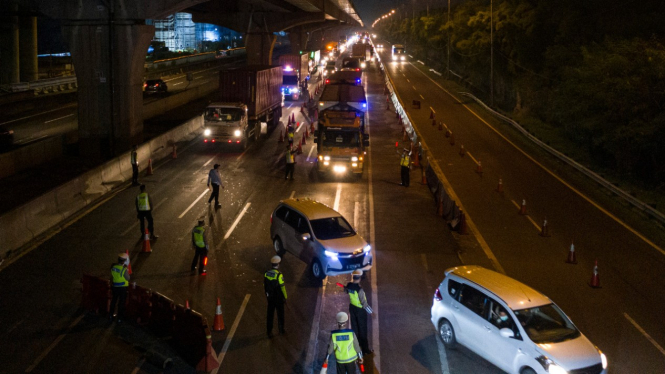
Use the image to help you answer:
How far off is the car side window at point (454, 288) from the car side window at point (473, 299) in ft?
0.44

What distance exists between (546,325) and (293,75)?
49.6m

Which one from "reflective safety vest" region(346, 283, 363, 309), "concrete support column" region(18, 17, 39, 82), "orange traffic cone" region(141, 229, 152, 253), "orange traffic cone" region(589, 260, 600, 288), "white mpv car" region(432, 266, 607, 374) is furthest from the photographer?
"concrete support column" region(18, 17, 39, 82)

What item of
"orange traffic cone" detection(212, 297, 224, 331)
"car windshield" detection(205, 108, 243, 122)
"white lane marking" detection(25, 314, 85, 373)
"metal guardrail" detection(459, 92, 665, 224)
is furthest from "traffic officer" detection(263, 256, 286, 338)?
"car windshield" detection(205, 108, 243, 122)

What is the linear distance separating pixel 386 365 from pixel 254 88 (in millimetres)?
26713

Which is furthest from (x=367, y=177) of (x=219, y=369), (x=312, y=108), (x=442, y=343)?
(x=312, y=108)

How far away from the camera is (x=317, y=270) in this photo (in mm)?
15453

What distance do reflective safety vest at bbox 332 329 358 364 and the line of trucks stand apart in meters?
19.3

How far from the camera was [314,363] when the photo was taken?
10961mm

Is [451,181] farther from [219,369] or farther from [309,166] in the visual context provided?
[219,369]

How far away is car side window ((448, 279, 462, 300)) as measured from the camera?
38.4 ft

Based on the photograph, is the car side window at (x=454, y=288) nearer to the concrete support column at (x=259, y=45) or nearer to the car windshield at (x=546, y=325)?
the car windshield at (x=546, y=325)

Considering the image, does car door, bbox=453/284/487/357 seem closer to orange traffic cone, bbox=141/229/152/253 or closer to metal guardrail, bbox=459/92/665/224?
orange traffic cone, bbox=141/229/152/253

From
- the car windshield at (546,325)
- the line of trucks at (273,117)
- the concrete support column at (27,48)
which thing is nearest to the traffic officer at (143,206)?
the line of trucks at (273,117)

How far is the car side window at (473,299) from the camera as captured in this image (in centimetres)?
1112
